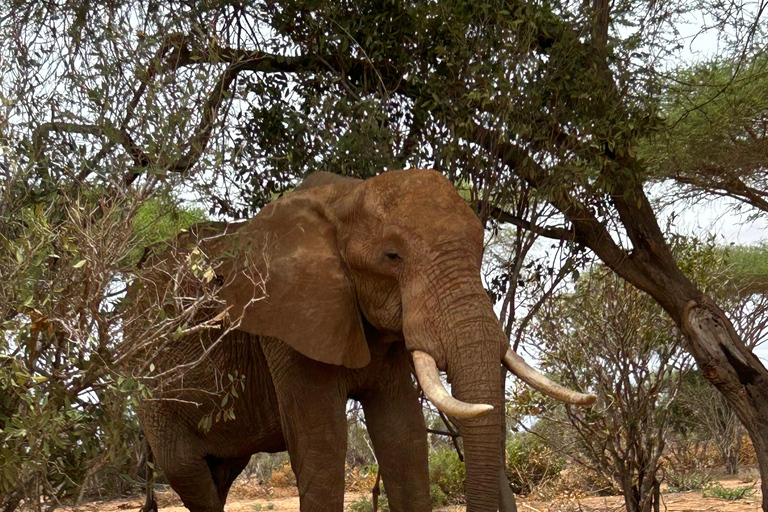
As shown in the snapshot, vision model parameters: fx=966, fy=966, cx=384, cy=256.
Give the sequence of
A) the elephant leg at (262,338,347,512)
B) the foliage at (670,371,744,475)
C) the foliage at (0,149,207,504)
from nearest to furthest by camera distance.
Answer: the foliage at (0,149,207,504) → the elephant leg at (262,338,347,512) → the foliage at (670,371,744,475)

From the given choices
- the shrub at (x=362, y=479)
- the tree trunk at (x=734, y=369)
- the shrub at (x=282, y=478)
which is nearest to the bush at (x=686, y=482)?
the shrub at (x=362, y=479)

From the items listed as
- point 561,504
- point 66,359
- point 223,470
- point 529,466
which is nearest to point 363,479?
point 529,466

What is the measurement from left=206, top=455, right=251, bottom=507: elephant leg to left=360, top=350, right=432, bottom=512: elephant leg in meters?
1.51

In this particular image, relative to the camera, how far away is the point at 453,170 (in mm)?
7215

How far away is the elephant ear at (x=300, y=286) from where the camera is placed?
5746 millimetres

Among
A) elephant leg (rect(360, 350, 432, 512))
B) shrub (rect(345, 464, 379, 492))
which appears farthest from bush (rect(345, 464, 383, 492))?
elephant leg (rect(360, 350, 432, 512))

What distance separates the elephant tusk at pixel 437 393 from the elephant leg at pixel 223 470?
8.83 ft

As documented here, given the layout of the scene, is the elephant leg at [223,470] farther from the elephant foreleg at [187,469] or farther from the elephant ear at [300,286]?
the elephant ear at [300,286]

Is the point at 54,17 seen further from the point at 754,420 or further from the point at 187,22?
the point at 754,420

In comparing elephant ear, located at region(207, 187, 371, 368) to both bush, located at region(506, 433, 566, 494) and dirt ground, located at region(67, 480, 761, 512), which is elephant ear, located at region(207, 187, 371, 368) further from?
bush, located at region(506, 433, 566, 494)

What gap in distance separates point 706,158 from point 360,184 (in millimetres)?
6461

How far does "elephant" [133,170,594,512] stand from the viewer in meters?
5.10

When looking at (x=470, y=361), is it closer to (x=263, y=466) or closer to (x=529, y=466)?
(x=529, y=466)

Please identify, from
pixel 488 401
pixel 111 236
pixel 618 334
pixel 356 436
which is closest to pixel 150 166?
pixel 111 236
